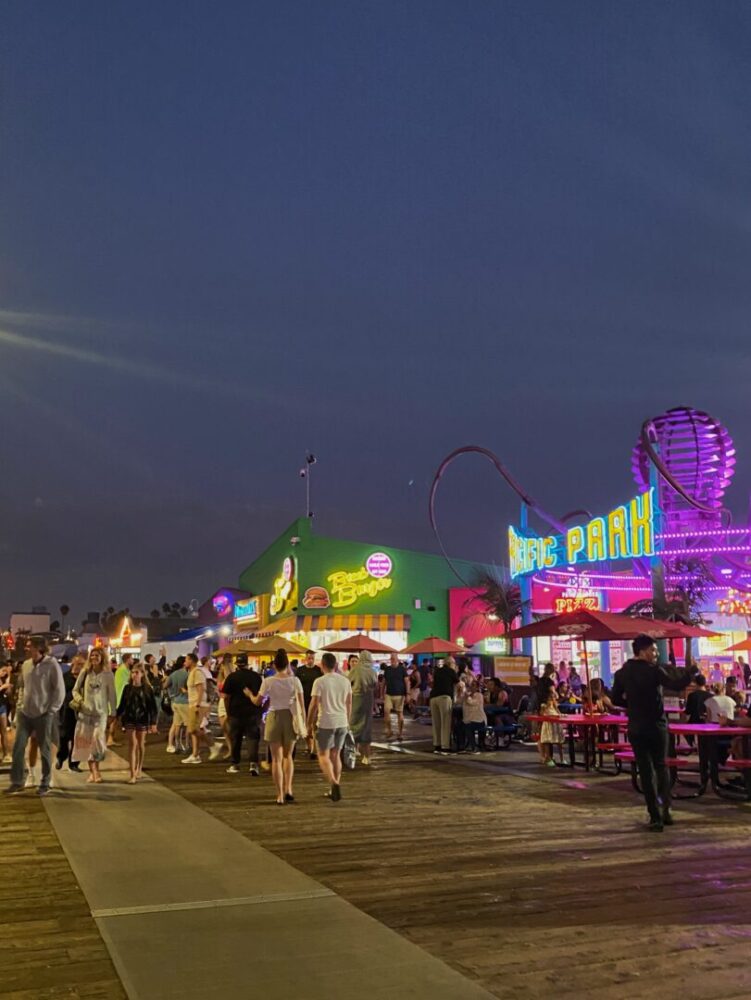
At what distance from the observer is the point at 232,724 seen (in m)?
15.1

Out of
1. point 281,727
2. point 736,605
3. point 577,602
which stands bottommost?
point 281,727

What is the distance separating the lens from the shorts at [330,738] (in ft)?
36.3

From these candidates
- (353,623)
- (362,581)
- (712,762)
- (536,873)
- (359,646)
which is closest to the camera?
→ (536,873)

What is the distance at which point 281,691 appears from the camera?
10836mm

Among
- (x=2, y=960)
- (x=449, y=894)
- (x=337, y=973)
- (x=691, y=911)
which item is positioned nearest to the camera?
(x=337, y=973)

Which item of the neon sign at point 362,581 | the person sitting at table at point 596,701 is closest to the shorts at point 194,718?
the person sitting at table at point 596,701

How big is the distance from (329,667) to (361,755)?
14.7 ft

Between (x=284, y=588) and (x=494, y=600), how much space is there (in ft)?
34.3

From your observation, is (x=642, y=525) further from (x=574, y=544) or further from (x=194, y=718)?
(x=194, y=718)

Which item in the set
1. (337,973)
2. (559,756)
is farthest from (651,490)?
(337,973)

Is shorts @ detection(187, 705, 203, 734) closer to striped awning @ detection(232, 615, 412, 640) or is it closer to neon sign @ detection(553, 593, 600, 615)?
neon sign @ detection(553, 593, 600, 615)

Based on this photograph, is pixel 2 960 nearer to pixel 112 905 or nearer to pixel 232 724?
pixel 112 905

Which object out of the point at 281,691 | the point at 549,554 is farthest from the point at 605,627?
the point at 549,554

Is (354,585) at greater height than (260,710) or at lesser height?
greater
